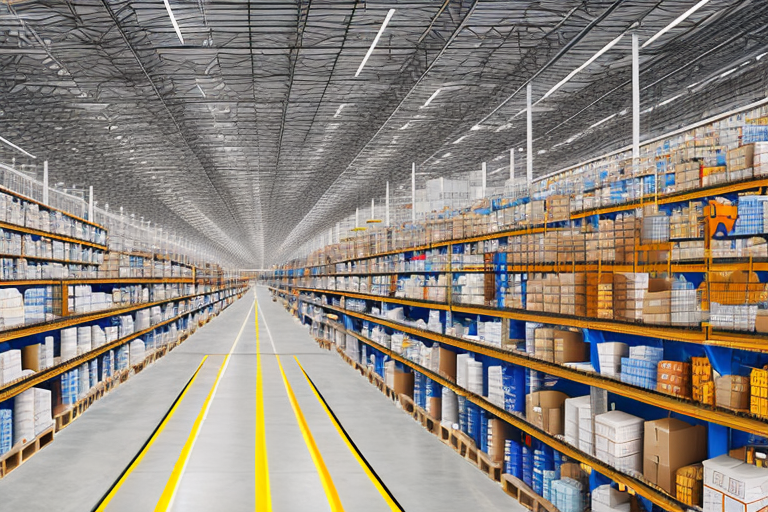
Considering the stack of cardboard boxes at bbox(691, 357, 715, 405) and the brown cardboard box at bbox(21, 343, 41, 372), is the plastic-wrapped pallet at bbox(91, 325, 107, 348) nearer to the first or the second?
the brown cardboard box at bbox(21, 343, 41, 372)

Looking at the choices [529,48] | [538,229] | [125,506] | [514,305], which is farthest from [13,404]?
[529,48]

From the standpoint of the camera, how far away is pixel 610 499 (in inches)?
170

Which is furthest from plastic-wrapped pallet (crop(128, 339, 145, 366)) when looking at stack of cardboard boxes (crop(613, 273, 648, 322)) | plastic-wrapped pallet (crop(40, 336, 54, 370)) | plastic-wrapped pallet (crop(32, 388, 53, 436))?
stack of cardboard boxes (crop(613, 273, 648, 322))

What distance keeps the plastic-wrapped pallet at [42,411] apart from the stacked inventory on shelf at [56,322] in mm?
13

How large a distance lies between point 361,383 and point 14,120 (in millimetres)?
11163

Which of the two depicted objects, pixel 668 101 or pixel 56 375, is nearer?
pixel 56 375

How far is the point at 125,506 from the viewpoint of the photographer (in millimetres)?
5656

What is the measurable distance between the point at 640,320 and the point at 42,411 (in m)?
7.40

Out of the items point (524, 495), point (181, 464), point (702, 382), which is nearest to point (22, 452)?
point (181, 464)

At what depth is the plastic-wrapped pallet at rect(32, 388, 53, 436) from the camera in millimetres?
7559

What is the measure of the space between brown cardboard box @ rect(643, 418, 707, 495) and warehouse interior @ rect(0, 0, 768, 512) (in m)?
0.02

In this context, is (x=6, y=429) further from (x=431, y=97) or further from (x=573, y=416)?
(x=431, y=97)

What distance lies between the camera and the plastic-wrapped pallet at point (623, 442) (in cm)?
410

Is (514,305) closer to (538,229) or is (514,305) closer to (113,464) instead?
(538,229)
